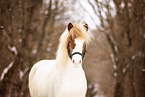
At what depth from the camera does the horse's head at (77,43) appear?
115 inches

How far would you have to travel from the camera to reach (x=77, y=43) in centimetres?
309

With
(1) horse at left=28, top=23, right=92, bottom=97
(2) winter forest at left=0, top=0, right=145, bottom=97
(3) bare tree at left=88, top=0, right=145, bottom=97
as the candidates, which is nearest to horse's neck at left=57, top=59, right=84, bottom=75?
(1) horse at left=28, top=23, right=92, bottom=97

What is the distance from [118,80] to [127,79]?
439mm

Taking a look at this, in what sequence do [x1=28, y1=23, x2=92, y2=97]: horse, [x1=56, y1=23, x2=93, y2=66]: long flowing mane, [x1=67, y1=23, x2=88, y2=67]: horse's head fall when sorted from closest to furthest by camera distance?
[x1=67, y1=23, x2=88, y2=67]: horse's head → [x1=28, y1=23, x2=92, y2=97]: horse → [x1=56, y1=23, x2=93, y2=66]: long flowing mane

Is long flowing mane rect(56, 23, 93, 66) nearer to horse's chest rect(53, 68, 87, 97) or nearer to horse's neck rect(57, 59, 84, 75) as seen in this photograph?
horse's neck rect(57, 59, 84, 75)

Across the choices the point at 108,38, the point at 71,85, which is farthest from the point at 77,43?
the point at 108,38

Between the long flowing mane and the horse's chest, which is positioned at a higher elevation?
the long flowing mane

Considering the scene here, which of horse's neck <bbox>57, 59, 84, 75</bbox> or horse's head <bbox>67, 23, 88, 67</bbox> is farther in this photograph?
horse's neck <bbox>57, 59, 84, 75</bbox>

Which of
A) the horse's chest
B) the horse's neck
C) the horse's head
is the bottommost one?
the horse's chest

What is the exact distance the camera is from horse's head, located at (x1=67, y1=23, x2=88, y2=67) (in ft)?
9.61

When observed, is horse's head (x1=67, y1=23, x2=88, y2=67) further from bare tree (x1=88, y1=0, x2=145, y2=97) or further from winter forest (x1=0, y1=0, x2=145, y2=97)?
bare tree (x1=88, y1=0, x2=145, y2=97)

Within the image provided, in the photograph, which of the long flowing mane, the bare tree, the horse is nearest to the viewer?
the horse

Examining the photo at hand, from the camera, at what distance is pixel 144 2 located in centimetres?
701

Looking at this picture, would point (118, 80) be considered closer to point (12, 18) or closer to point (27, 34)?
point (27, 34)
